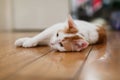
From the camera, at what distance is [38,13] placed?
3908mm

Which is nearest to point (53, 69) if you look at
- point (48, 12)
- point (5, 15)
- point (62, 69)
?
point (62, 69)

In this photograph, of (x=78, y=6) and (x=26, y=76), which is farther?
(x=78, y=6)

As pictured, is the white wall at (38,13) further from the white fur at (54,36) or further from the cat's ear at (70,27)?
the cat's ear at (70,27)

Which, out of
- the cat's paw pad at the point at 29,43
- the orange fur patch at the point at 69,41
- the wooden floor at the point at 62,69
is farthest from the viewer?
the cat's paw pad at the point at 29,43

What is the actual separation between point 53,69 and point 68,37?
38 centimetres

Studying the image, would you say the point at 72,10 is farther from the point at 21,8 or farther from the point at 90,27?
the point at 90,27

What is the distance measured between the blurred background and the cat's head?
98.6 inches

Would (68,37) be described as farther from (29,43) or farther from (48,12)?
(48,12)

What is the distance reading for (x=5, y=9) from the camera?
154 inches

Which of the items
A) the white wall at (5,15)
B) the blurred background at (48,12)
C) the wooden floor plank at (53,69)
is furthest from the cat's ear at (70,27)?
the white wall at (5,15)

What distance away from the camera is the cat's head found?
1238mm

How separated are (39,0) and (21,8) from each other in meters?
0.32

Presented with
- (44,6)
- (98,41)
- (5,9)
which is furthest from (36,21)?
(98,41)

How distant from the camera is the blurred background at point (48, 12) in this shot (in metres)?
3.79
